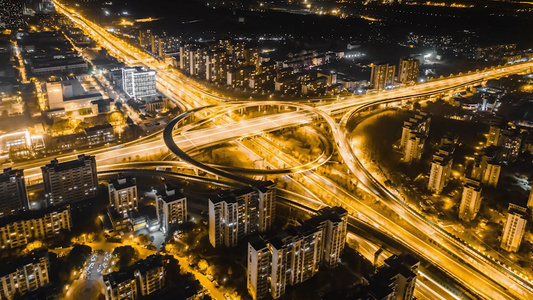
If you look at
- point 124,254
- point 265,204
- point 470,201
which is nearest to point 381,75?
point 470,201

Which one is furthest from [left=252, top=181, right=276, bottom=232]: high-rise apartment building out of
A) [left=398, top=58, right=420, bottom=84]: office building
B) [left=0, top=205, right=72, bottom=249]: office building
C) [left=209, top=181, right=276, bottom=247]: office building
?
[left=398, top=58, right=420, bottom=84]: office building

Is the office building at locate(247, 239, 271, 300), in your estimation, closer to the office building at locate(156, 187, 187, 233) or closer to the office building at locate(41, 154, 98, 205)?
the office building at locate(156, 187, 187, 233)

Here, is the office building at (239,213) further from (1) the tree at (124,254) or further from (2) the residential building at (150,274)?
(1) the tree at (124,254)

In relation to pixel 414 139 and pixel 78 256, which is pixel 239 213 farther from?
pixel 414 139

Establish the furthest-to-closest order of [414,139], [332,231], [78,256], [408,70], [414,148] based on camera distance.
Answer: [408,70] < [414,148] < [414,139] < [78,256] < [332,231]

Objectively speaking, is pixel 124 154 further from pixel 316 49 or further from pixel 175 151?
pixel 316 49

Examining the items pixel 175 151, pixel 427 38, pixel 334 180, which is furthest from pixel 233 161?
pixel 427 38

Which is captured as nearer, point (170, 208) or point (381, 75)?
point (170, 208)
